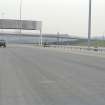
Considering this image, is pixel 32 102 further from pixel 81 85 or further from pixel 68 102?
pixel 81 85

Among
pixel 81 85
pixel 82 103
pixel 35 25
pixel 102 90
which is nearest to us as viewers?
pixel 82 103

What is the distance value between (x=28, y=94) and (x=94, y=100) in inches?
94.7

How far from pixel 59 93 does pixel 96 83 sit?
3649mm

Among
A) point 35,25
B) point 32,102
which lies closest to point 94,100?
point 32,102

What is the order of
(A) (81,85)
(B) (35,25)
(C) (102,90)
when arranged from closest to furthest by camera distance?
(C) (102,90) → (A) (81,85) → (B) (35,25)

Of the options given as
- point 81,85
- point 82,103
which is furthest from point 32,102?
point 81,85

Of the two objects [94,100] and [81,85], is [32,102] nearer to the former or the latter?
[94,100]

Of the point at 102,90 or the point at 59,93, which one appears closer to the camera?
the point at 59,93

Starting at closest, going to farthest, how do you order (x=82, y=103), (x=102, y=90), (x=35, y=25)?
(x=82, y=103) < (x=102, y=90) < (x=35, y=25)

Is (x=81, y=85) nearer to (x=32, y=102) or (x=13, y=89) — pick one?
(x=13, y=89)

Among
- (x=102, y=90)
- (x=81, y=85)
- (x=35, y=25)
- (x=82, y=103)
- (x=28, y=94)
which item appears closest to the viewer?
(x=82, y=103)

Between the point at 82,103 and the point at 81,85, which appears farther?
the point at 81,85

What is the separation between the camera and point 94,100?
38.1 ft

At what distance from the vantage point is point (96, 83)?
54.0 ft
